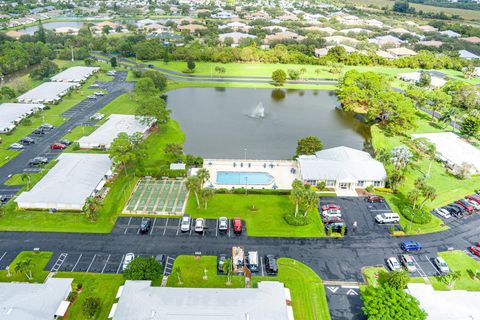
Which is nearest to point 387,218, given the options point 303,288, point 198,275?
point 303,288

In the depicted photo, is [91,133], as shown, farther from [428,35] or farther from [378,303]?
[428,35]

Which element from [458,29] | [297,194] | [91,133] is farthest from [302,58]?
[458,29]

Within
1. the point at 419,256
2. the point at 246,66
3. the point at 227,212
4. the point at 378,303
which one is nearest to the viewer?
the point at 378,303

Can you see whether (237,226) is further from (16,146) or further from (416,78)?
(416,78)

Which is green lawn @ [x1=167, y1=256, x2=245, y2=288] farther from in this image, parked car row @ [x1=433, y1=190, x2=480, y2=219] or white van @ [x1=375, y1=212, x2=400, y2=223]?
parked car row @ [x1=433, y1=190, x2=480, y2=219]

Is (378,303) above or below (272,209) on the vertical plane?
above

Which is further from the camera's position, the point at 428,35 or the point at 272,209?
the point at 428,35
